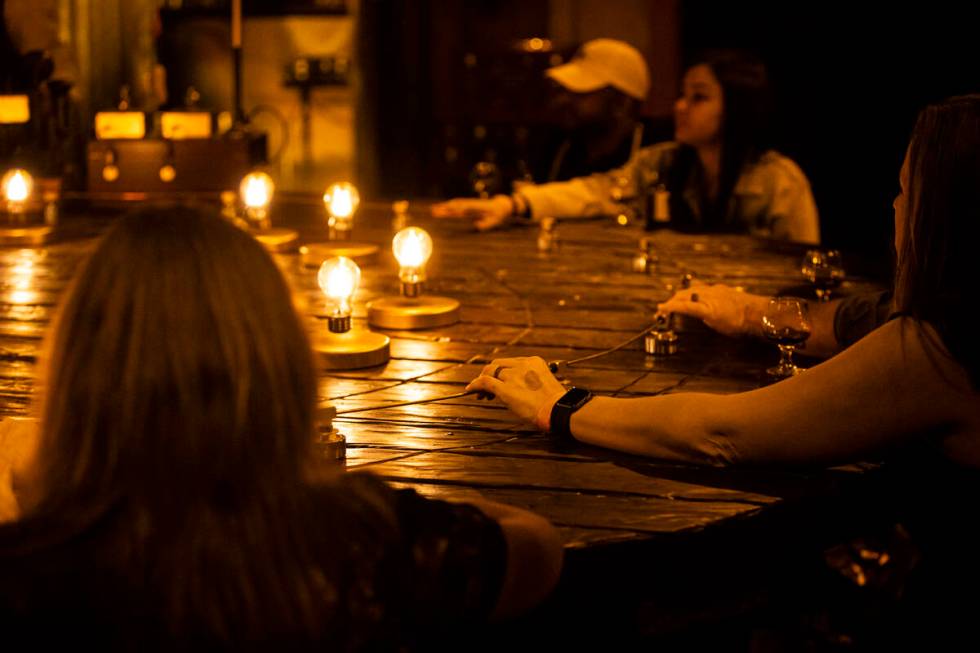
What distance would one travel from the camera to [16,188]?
417 cm

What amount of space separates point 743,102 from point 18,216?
257cm

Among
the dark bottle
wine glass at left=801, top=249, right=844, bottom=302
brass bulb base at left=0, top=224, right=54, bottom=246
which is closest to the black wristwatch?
wine glass at left=801, top=249, right=844, bottom=302

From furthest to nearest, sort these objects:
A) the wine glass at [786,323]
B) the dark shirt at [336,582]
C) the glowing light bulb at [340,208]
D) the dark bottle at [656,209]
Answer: the dark bottle at [656,209] → the glowing light bulb at [340,208] → the wine glass at [786,323] → the dark shirt at [336,582]

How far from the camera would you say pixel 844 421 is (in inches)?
72.7

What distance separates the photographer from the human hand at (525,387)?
2.19 m

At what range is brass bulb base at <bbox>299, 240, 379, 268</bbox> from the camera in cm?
381

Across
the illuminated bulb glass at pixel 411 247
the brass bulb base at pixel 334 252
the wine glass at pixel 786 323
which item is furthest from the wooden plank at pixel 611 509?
the brass bulb base at pixel 334 252

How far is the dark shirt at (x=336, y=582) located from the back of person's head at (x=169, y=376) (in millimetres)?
61

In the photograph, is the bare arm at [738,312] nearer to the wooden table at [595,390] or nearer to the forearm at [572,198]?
the wooden table at [595,390]

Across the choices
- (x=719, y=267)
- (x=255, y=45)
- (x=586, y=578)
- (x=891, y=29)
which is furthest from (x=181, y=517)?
(x=255, y=45)

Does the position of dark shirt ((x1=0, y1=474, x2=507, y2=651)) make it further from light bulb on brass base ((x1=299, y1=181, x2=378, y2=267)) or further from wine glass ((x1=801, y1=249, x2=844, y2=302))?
light bulb on brass base ((x1=299, y1=181, x2=378, y2=267))

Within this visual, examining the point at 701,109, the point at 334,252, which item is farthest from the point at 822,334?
the point at 701,109

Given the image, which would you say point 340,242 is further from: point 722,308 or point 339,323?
point 722,308

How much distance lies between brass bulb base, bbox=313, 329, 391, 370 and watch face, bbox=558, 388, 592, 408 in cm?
63
